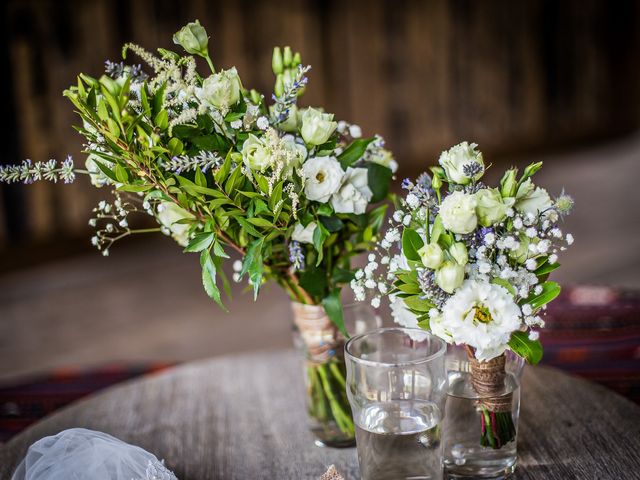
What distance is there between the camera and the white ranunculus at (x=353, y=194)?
39.6 inches

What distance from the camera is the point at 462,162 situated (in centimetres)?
89

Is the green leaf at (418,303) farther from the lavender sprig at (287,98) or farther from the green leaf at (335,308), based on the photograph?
the lavender sprig at (287,98)

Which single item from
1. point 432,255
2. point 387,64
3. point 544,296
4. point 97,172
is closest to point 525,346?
point 544,296

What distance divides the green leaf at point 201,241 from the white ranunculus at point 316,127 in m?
0.19

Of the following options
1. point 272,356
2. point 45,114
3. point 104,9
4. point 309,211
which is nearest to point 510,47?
point 104,9

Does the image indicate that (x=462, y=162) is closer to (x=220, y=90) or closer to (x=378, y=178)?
(x=378, y=178)

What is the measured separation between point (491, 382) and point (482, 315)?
0.51 feet

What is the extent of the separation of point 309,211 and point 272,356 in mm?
604

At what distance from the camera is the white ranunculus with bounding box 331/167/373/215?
1.01m

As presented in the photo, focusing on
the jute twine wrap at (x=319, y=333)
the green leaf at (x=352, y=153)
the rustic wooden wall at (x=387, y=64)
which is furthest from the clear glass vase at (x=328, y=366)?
the rustic wooden wall at (x=387, y=64)

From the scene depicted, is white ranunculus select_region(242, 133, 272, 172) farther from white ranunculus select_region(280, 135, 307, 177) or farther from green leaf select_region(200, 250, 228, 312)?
green leaf select_region(200, 250, 228, 312)

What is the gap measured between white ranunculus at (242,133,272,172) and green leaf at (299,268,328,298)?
0.21 metres

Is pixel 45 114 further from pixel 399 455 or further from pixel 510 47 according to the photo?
pixel 510 47

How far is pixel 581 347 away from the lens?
1.86m
